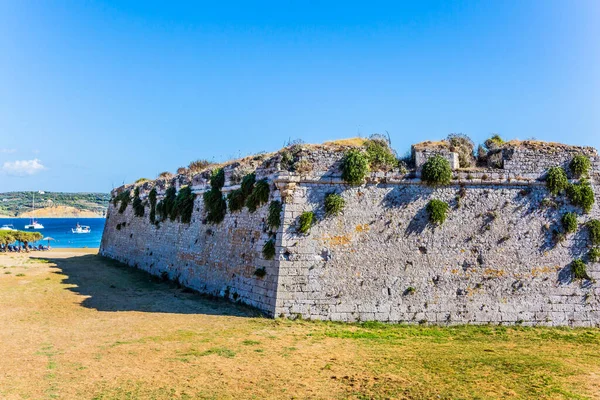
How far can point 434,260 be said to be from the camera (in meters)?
13.8

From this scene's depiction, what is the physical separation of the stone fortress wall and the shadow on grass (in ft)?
4.36

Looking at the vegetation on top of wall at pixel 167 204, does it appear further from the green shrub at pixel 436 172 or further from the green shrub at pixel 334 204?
the green shrub at pixel 436 172

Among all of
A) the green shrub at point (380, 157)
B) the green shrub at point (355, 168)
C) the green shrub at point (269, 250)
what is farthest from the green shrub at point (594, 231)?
the green shrub at point (269, 250)

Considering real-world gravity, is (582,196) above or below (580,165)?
below

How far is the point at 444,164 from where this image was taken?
14.2m

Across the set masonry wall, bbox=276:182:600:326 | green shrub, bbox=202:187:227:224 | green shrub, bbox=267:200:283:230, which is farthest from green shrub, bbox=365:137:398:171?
green shrub, bbox=202:187:227:224

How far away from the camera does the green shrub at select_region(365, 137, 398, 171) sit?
1432 cm

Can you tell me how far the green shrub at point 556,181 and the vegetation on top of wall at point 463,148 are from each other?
7.99 feet

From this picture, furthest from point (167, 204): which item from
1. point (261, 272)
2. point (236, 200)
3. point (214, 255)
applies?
point (261, 272)

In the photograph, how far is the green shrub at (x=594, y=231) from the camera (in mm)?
14305

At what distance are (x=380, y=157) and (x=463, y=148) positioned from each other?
10.8ft

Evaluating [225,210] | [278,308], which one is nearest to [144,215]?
[225,210]

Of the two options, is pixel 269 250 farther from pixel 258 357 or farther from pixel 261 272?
pixel 258 357

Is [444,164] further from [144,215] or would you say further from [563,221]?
[144,215]
